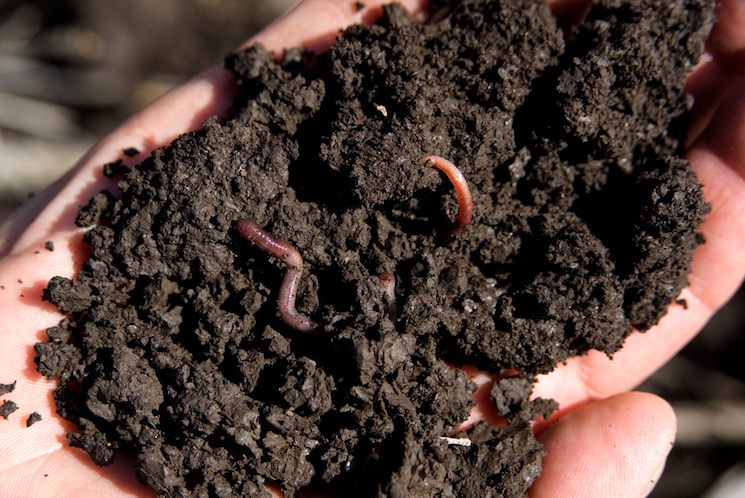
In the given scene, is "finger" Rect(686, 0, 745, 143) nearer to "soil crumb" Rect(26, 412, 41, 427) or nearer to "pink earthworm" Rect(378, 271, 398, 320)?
"pink earthworm" Rect(378, 271, 398, 320)

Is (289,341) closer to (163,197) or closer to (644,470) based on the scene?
(163,197)

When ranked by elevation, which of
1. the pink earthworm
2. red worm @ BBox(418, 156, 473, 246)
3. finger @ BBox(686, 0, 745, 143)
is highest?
finger @ BBox(686, 0, 745, 143)

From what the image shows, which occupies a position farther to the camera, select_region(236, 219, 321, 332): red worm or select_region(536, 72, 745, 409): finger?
select_region(536, 72, 745, 409): finger

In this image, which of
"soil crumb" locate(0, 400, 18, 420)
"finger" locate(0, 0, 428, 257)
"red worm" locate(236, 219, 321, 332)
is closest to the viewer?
"red worm" locate(236, 219, 321, 332)

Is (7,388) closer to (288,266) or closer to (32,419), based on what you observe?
(32,419)

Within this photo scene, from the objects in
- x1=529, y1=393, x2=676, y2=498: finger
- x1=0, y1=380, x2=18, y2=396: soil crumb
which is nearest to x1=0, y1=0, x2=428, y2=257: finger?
x1=0, y1=380, x2=18, y2=396: soil crumb

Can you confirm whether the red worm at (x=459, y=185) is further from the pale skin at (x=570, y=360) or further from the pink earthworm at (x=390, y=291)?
the pale skin at (x=570, y=360)

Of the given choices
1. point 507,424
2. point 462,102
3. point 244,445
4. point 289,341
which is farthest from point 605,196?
point 244,445
